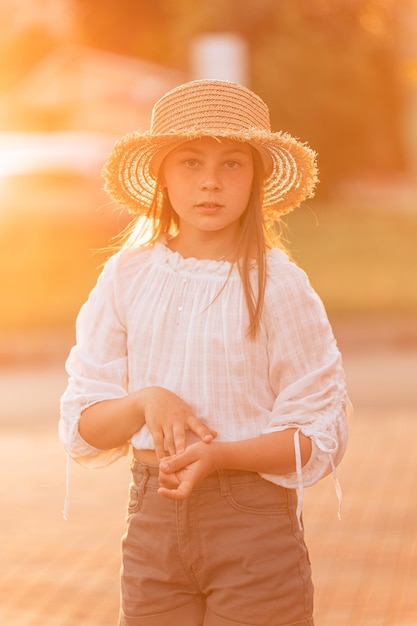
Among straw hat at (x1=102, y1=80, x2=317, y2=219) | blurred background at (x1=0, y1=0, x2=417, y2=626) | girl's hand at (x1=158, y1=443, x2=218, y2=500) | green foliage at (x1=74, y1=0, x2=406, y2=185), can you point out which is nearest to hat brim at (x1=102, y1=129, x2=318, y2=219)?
straw hat at (x1=102, y1=80, x2=317, y2=219)

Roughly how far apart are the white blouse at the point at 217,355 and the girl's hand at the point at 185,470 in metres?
0.12

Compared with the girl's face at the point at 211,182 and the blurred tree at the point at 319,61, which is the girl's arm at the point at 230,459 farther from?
the blurred tree at the point at 319,61

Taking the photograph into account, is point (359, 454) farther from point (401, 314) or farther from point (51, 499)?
point (401, 314)

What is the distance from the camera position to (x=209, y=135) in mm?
2789

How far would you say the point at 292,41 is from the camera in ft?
69.5

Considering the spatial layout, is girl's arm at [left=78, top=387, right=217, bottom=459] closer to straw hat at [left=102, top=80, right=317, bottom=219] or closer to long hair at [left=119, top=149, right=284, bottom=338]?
long hair at [left=119, top=149, right=284, bottom=338]

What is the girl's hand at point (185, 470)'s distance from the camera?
8.50ft

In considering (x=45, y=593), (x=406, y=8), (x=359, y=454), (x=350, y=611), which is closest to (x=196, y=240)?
(x=350, y=611)

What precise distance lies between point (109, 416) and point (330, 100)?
18580mm

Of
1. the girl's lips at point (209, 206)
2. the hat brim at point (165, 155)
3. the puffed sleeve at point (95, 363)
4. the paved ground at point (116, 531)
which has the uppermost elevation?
the hat brim at point (165, 155)

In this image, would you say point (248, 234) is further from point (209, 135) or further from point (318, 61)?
point (318, 61)

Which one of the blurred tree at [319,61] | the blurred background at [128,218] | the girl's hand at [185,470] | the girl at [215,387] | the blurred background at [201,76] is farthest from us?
the blurred tree at [319,61]

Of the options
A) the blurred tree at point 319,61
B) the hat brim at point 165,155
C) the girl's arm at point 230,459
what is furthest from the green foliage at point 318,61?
the girl's arm at point 230,459

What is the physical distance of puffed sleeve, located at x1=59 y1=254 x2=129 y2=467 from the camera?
113 inches
